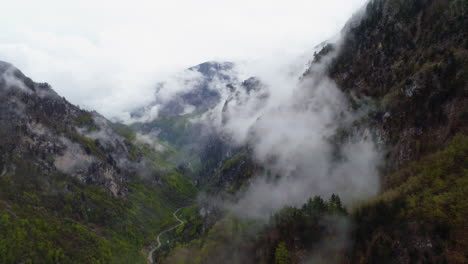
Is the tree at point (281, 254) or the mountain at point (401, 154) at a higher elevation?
the mountain at point (401, 154)

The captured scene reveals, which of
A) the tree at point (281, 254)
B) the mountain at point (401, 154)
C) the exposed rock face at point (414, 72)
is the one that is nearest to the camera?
the mountain at point (401, 154)

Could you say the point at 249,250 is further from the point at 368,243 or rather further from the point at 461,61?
the point at 461,61

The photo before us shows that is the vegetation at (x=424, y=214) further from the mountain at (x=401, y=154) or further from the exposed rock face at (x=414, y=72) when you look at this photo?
the exposed rock face at (x=414, y=72)

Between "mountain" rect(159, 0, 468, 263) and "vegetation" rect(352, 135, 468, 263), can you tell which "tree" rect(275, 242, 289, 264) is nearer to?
"mountain" rect(159, 0, 468, 263)

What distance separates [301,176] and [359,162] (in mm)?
55866

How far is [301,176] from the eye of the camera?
180 meters

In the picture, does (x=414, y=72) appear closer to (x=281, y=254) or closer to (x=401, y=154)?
(x=401, y=154)

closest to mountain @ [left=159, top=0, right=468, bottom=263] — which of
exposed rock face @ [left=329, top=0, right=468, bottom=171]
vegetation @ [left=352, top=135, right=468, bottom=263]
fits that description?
vegetation @ [left=352, top=135, right=468, bottom=263]

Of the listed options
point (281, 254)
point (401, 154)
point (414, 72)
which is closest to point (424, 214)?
point (401, 154)

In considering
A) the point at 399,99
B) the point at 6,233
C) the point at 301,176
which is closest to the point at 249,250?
the point at 301,176

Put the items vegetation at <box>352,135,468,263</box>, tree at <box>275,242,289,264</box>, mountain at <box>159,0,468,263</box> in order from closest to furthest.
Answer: vegetation at <box>352,135,468,263</box>
mountain at <box>159,0,468,263</box>
tree at <box>275,242,289,264</box>

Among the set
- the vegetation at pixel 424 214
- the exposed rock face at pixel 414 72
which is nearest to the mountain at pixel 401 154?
the vegetation at pixel 424 214

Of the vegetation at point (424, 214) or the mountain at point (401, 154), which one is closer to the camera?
the vegetation at point (424, 214)

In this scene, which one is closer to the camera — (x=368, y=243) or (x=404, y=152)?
(x=368, y=243)
